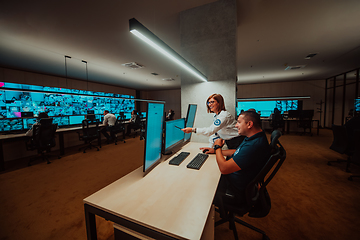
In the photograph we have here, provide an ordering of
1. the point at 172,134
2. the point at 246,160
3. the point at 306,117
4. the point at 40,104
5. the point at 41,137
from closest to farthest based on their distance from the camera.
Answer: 1. the point at 246,160
2. the point at 172,134
3. the point at 41,137
4. the point at 40,104
5. the point at 306,117

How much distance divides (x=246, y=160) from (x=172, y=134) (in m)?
0.92

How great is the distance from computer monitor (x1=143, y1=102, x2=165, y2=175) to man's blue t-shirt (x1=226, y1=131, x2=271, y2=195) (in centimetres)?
75

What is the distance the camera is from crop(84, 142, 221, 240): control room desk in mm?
773

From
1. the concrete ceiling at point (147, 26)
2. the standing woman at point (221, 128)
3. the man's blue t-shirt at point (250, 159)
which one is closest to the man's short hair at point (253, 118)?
the man's blue t-shirt at point (250, 159)

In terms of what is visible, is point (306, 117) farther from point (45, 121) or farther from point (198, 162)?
point (45, 121)

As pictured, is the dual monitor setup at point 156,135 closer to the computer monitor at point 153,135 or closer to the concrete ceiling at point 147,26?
the computer monitor at point 153,135

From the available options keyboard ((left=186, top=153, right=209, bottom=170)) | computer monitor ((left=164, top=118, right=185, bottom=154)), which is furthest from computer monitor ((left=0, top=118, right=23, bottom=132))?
keyboard ((left=186, top=153, right=209, bottom=170))

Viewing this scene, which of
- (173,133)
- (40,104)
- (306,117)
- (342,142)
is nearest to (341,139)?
(342,142)

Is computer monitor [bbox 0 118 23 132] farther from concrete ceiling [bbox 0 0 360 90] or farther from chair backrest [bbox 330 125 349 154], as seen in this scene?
chair backrest [bbox 330 125 349 154]

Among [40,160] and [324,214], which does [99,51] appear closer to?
[40,160]

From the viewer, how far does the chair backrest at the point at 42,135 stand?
3781 mm

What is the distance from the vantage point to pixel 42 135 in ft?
12.7

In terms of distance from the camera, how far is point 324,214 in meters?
1.92

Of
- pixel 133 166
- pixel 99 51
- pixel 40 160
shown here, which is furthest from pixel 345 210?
pixel 40 160
